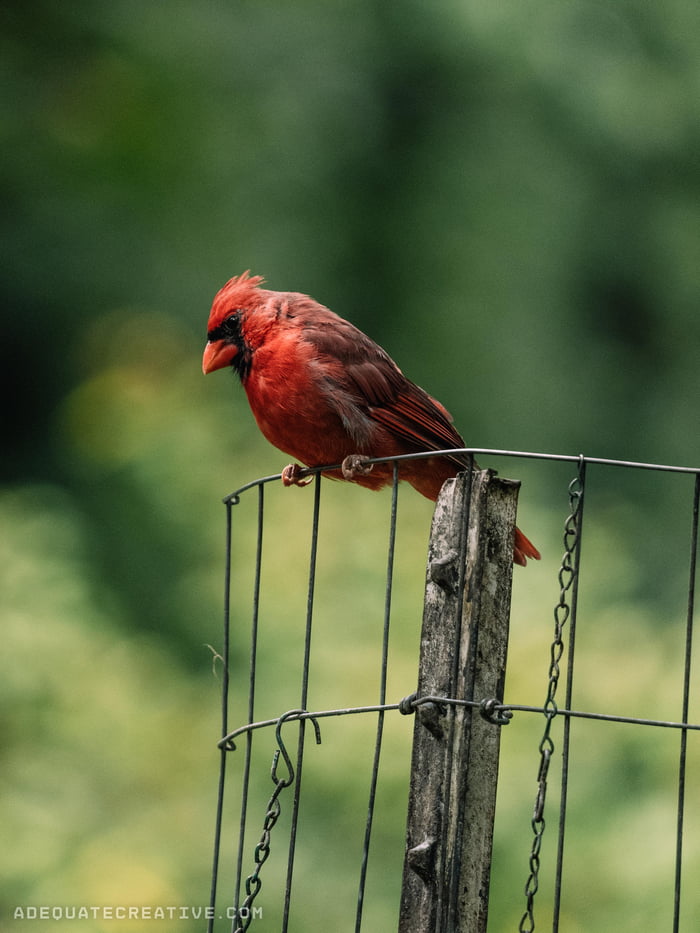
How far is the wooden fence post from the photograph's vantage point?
2.12 metres

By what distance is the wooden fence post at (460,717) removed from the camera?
2.12 metres

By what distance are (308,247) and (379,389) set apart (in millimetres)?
5110

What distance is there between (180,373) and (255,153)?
2.39m

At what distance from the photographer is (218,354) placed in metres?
3.43

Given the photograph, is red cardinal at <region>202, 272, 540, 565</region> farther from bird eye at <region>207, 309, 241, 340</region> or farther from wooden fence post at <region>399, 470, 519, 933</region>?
wooden fence post at <region>399, 470, 519, 933</region>

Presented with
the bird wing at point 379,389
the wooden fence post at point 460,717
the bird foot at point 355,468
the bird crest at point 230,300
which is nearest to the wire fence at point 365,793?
the bird foot at point 355,468

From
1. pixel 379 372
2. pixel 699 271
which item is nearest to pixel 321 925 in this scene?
pixel 379 372

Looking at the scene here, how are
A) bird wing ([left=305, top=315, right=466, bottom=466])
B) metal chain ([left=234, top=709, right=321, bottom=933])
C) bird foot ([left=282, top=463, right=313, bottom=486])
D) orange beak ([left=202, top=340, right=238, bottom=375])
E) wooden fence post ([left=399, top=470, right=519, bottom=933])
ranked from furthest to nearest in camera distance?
1. orange beak ([left=202, top=340, right=238, bottom=375])
2. bird wing ([left=305, top=315, right=466, bottom=466])
3. bird foot ([left=282, top=463, right=313, bottom=486])
4. metal chain ([left=234, top=709, right=321, bottom=933])
5. wooden fence post ([left=399, top=470, right=519, bottom=933])

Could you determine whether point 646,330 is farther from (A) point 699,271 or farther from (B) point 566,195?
(B) point 566,195

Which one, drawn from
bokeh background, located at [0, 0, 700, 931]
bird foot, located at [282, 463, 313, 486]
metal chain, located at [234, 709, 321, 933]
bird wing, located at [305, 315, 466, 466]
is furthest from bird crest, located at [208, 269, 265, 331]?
bokeh background, located at [0, 0, 700, 931]

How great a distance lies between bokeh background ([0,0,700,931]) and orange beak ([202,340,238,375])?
2031 mm

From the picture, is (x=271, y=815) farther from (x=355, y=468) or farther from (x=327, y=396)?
(x=327, y=396)

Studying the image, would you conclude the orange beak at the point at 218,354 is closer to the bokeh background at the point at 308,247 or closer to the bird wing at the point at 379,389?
the bird wing at the point at 379,389

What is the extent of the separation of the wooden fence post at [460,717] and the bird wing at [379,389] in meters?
1.02
